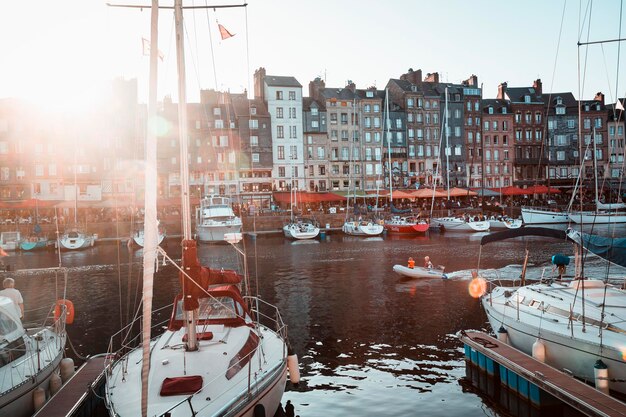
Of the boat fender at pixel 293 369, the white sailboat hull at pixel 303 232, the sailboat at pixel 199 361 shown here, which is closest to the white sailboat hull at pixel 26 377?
the sailboat at pixel 199 361

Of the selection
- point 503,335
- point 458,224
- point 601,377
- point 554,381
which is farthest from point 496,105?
point 554,381

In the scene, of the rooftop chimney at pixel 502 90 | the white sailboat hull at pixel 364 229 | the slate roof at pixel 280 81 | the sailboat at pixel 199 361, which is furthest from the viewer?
the rooftop chimney at pixel 502 90

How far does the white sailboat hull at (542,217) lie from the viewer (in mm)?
69938

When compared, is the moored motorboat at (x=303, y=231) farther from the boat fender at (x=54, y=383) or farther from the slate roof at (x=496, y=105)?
the slate roof at (x=496, y=105)

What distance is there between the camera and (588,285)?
1748 centimetres

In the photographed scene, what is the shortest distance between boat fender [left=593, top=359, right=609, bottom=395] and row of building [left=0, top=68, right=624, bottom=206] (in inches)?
2265

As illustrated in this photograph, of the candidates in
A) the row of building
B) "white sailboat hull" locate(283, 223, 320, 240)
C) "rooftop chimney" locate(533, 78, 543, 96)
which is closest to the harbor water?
"white sailboat hull" locate(283, 223, 320, 240)

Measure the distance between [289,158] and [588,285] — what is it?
232 ft

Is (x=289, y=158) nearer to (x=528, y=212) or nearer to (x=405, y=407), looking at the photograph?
(x=528, y=212)

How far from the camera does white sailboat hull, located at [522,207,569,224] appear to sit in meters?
69.9

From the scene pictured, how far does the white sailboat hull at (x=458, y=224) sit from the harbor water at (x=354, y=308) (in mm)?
12539

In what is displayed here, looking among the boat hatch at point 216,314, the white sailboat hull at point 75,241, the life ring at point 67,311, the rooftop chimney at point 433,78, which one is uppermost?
the rooftop chimney at point 433,78

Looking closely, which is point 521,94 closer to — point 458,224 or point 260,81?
point 458,224

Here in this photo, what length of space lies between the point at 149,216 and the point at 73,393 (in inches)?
326
